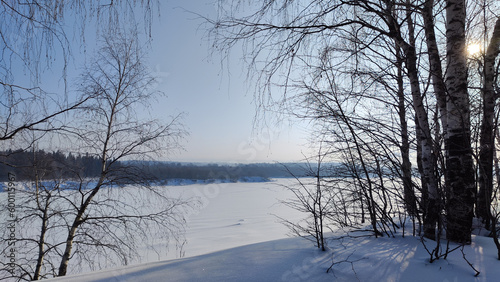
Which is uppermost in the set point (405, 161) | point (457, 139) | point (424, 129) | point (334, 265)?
point (424, 129)

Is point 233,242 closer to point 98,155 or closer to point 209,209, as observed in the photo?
point 98,155

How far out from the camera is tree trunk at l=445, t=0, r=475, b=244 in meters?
2.14

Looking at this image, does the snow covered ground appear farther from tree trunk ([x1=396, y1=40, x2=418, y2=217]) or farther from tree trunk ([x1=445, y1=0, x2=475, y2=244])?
tree trunk ([x1=396, y1=40, x2=418, y2=217])

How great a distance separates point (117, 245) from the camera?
573 cm

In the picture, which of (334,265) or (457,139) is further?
(457,139)

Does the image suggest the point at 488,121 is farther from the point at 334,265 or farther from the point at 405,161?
the point at 334,265

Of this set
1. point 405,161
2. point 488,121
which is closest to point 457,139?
point 488,121

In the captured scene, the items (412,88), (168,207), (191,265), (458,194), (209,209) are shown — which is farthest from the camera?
(209,209)

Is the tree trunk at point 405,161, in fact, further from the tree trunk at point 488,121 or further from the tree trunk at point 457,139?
the tree trunk at point 488,121

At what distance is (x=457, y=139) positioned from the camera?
88.4 inches

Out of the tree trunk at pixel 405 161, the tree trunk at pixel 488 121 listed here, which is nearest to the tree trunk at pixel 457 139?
the tree trunk at pixel 405 161

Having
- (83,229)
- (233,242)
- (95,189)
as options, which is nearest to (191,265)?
(95,189)

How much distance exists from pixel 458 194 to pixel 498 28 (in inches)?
90.1

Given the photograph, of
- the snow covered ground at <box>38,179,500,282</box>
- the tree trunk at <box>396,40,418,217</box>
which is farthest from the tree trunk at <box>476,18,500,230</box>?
the snow covered ground at <box>38,179,500,282</box>
